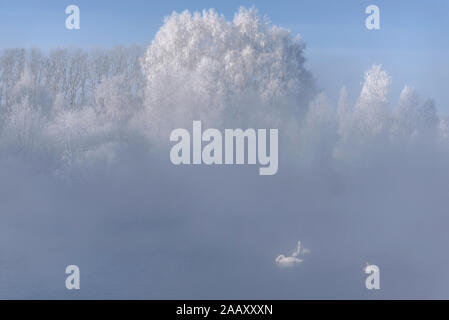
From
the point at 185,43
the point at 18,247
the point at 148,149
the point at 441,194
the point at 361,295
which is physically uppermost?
the point at 185,43

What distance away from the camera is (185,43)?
8.06m

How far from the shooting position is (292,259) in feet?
25.6

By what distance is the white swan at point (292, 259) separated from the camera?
779 cm

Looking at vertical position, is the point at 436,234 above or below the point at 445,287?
above

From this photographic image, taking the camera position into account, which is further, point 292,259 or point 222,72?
point 222,72

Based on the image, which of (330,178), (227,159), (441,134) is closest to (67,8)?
(227,159)

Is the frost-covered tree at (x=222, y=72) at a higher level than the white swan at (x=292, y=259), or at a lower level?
higher

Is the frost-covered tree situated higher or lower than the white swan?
higher

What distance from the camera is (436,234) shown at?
7988 millimetres

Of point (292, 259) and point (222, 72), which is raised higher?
point (222, 72)

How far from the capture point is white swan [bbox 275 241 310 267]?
7.79 m

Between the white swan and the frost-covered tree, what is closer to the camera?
the white swan

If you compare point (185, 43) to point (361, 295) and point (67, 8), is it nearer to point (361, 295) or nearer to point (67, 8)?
point (67, 8)

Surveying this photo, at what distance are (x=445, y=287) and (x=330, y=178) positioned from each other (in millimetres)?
2028
